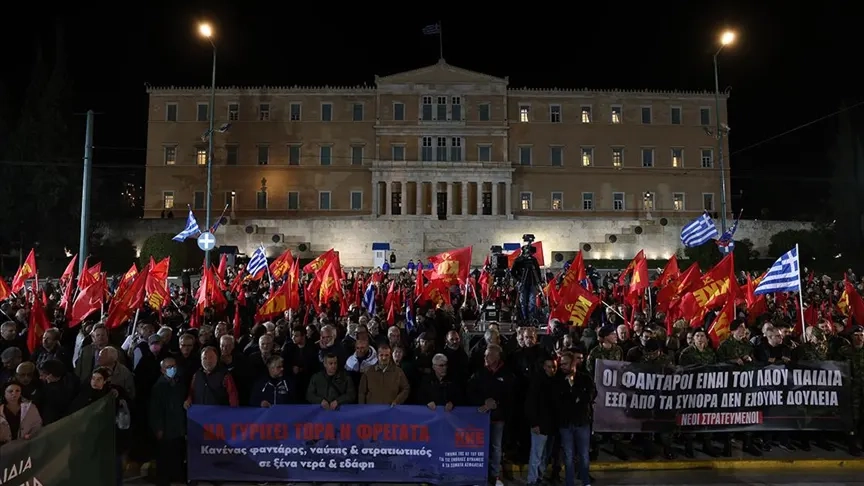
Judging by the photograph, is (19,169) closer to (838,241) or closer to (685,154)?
(685,154)

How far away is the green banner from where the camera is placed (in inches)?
144

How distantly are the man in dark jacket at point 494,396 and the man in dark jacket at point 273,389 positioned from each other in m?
1.87

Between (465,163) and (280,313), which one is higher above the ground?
(465,163)

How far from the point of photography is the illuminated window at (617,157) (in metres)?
49.9

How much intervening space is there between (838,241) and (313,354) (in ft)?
141

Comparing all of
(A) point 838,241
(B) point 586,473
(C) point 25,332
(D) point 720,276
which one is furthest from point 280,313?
(A) point 838,241

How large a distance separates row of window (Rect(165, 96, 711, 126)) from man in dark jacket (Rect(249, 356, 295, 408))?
44.1m

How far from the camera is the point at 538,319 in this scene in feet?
42.0

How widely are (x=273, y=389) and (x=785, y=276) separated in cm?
755

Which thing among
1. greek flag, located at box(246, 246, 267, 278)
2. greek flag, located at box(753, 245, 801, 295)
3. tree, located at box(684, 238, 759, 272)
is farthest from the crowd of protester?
tree, located at box(684, 238, 759, 272)

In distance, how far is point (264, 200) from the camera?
49031 millimetres

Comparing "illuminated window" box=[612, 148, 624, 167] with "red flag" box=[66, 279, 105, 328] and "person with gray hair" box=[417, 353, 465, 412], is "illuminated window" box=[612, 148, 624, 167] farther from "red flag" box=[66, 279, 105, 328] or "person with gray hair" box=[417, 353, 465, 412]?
"person with gray hair" box=[417, 353, 465, 412]

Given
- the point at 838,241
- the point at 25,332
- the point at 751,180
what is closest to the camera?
the point at 25,332

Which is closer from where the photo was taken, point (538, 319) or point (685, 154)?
point (538, 319)
